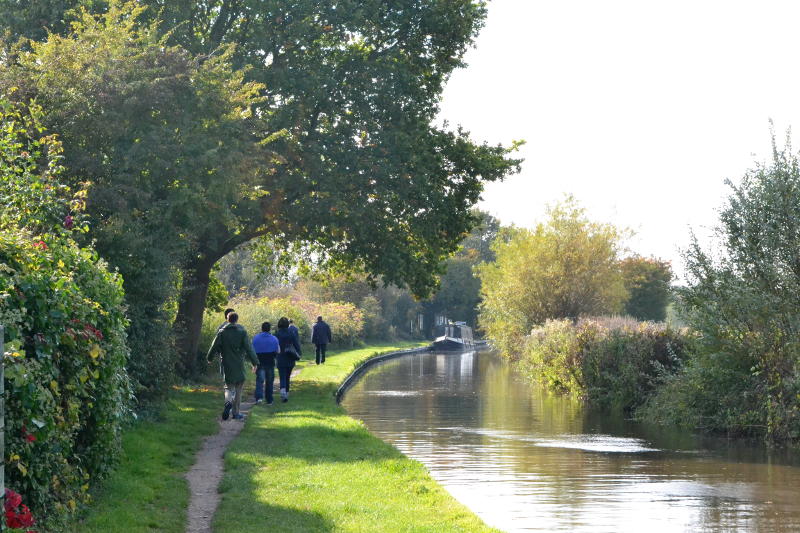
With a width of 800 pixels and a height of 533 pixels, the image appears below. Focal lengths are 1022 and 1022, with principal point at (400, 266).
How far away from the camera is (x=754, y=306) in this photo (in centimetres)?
1786

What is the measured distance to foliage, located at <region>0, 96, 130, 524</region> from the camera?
722 cm

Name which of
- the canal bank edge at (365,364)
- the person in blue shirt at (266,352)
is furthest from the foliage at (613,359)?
the person in blue shirt at (266,352)

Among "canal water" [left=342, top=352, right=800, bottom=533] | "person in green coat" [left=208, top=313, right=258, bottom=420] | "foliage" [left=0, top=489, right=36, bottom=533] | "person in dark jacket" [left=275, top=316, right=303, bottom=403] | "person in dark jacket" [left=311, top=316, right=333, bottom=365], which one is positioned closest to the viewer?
"foliage" [left=0, top=489, right=36, bottom=533]

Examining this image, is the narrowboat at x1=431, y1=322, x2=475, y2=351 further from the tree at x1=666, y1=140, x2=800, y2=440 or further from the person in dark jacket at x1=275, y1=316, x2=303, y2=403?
the tree at x1=666, y1=140, x2=800, y2=440

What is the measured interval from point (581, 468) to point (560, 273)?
3201cm

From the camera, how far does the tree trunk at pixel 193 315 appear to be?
26.7 meters

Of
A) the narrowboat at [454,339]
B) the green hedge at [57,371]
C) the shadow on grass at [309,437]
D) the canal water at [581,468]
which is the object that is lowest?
the canal water at [581,468]

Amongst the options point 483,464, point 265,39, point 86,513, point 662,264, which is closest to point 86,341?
point 86,513

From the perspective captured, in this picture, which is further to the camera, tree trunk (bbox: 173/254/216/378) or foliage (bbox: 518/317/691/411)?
tree trunk (bbox: 173/254/216/378)

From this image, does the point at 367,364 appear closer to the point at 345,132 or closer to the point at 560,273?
the point at 560,273

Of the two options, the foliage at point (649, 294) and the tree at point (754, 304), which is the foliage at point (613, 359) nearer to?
the tree at point (754, 304)

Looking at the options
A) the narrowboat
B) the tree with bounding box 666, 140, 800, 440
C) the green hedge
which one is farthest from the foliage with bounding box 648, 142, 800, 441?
the narrowboat

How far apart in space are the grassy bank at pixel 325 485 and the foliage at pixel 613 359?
334 inches

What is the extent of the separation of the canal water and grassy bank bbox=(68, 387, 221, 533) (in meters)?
3.24
